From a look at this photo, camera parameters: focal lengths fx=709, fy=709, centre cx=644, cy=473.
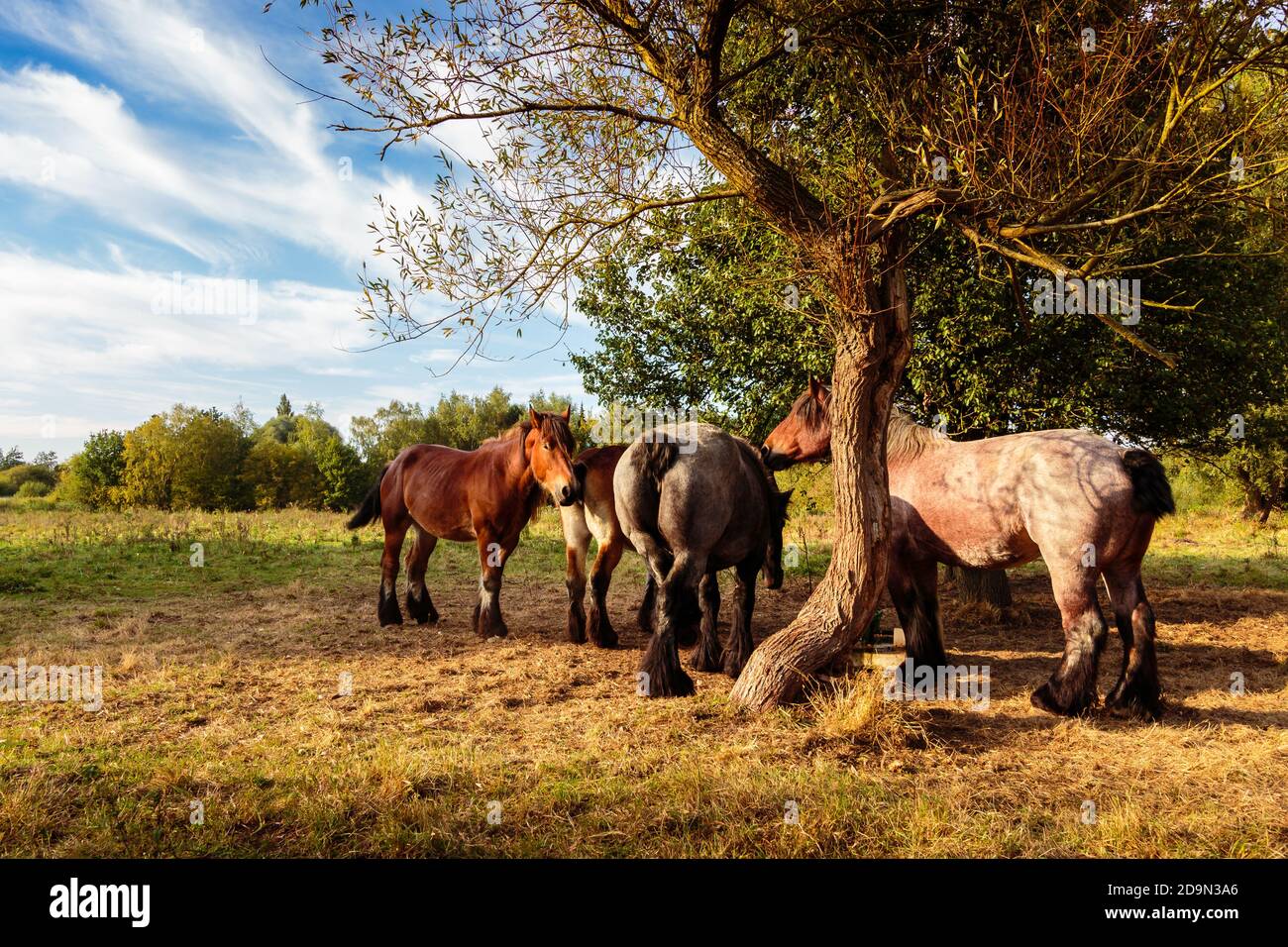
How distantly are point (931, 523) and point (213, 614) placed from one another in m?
9.91

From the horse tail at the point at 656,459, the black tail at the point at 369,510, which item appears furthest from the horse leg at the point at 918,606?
the black tail at the point at 369,510

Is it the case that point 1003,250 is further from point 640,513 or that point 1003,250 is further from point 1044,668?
point 1044,668

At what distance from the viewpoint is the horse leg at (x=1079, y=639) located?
18.9 feet

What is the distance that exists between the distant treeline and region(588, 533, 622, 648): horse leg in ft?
119

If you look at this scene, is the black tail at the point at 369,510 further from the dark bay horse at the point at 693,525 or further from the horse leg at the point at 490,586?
the dark bay horse at the point at 693,525

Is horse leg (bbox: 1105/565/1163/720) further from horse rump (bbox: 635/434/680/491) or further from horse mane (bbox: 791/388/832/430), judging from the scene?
horse rump (bbox: 635/434/680/491)

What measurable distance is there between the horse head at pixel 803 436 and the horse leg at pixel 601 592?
6.72ft

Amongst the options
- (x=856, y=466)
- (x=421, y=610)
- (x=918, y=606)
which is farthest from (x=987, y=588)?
(x=421, y=610)

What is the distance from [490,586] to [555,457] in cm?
200

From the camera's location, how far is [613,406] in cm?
Answer: 1277

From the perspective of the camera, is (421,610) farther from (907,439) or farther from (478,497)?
(907,439)

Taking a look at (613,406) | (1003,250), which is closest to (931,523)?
(1003,250)

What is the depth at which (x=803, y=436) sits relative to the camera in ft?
26.8

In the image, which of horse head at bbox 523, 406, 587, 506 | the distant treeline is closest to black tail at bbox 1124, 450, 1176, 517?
horse head at bbox 523, 406, 587, 506
